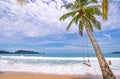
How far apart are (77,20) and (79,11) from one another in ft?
8.02

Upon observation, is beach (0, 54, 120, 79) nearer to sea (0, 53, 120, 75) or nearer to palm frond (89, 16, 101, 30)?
sea (0, 53, 120, 75)

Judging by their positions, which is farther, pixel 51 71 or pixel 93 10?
pixel 51 71

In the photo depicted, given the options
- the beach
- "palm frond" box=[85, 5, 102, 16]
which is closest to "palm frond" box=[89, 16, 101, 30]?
"palm frond" box=[85, 5, 102, 16]

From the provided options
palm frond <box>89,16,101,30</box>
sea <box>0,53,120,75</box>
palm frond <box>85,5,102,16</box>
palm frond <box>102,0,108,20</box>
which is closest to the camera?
palm frond <box>102,0,108,20</box>

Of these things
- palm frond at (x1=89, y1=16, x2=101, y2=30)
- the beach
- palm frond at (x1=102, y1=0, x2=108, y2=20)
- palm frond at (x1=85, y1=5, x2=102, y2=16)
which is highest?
palm frond at (x1=85, y1=5, x2=102, y2=16)

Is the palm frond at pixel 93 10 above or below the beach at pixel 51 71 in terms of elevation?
above

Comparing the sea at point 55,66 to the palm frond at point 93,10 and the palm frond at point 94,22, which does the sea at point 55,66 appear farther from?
the palm frond at point 93,10

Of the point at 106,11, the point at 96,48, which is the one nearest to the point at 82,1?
the point at 96,48

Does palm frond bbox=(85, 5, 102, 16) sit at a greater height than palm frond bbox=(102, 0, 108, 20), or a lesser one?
greater

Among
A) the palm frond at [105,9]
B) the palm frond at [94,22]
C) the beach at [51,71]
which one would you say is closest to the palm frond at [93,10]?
the palm frond at [94,22]

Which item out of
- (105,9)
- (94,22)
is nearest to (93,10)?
(94,22)

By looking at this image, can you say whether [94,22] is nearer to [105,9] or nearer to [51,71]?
[51,71]

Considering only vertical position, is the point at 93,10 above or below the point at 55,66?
above

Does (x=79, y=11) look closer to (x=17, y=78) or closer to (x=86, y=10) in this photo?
(x=86, y=10)
